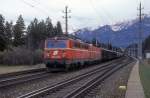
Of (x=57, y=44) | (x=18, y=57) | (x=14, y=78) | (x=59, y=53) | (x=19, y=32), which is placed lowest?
(x=14, y=78)

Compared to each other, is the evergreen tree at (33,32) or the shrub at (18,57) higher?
the evergreen tree at (33,32)

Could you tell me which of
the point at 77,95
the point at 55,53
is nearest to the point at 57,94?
the point at 77,95

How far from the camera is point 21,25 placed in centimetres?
12419

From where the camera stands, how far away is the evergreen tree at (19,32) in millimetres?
118113

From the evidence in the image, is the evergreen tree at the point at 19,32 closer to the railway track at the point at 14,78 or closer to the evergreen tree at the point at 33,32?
the evergreen tree at the point at 33,32

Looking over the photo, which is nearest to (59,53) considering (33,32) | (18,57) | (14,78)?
(14,78)

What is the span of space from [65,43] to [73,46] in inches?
74.6

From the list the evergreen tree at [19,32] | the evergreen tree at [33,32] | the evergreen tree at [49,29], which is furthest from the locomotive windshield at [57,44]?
the evergreen tree at [49,29]

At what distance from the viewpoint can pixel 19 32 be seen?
397ft

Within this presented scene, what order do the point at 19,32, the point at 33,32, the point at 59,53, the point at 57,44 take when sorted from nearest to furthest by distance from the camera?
the point at 59,53 → the point at 57,44 → the point at 19,32 → the point at 33,32

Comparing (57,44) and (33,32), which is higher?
(33,32)

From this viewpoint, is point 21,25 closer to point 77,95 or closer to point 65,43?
point 65,43

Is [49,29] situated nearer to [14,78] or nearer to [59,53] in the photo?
[59,53]

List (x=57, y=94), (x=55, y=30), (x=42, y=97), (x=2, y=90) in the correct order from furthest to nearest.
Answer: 1. (x=55, y=30)
2. (x=2, y=90)
3. (x=57, y=94)
4. (x=42, y=97)
